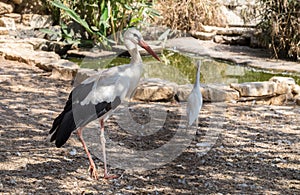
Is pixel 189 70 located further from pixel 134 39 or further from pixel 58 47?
pixel 134 39

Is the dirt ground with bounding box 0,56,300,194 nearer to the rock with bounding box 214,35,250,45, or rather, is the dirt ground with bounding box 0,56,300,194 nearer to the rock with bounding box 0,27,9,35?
the rock with bounding box 0,27,9,35

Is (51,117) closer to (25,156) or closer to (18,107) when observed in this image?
(18,107)

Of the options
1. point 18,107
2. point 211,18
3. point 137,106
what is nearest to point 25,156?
point 18,107

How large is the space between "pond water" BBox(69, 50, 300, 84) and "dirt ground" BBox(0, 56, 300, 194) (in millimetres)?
1418

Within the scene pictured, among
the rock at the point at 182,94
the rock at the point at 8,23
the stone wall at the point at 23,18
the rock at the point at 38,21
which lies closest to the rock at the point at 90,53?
the stone wall at the point at 23,18

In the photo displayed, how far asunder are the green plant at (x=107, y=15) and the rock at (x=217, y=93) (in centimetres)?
231

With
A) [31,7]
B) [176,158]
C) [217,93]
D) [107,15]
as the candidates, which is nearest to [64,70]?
[107,15]

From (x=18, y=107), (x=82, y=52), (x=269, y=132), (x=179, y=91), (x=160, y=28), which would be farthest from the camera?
(x=160, y=28)

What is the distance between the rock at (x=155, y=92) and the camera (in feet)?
16.6

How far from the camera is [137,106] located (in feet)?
16.0

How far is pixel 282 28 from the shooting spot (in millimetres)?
8070

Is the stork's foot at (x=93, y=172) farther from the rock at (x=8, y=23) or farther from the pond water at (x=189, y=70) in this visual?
the rock at (x=8, y=23)

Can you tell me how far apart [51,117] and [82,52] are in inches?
141

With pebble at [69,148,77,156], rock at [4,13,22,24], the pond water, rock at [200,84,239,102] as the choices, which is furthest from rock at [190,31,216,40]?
pebble at [69,148,77,156]
